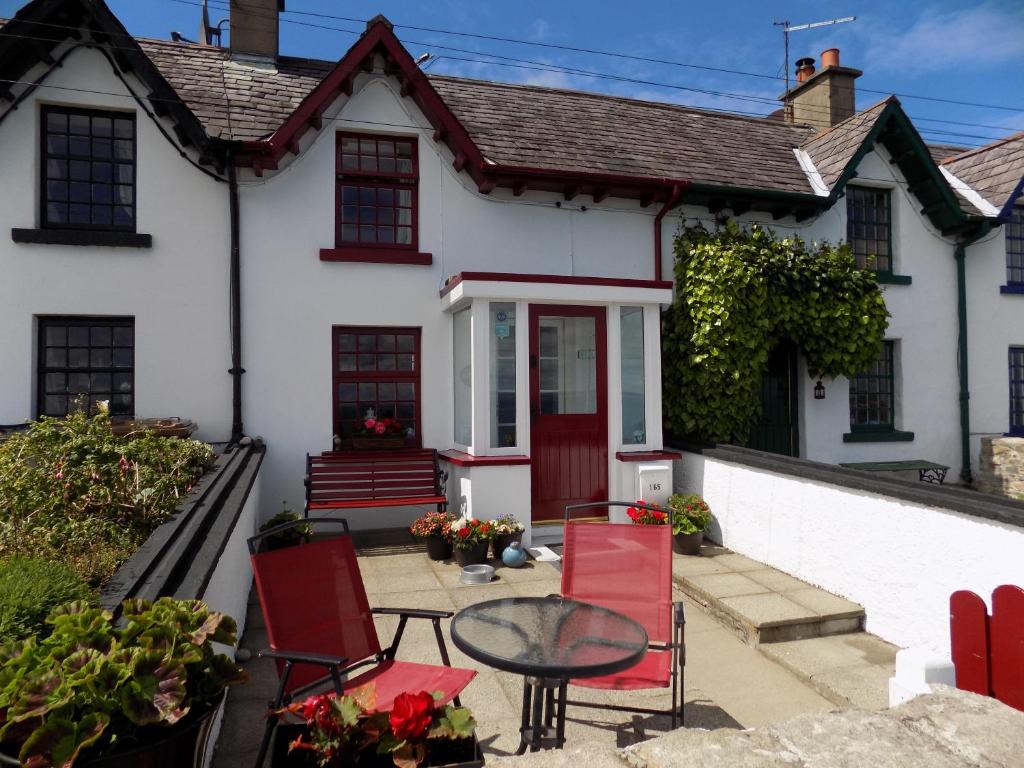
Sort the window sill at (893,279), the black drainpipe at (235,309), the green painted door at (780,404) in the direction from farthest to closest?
the window sill at (893,279)
the green painted door at (780,404)
the black drainpipe at (235,309)

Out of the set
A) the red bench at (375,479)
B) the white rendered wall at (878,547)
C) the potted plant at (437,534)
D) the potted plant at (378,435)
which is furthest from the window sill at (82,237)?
the white rendered wall at (878,547)

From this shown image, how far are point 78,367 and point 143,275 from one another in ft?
4.53

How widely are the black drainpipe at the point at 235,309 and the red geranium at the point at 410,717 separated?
21.3 feet

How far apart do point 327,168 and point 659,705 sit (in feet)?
24.8

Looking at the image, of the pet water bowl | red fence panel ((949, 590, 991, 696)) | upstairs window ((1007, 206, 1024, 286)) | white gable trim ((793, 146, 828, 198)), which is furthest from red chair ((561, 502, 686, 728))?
upstairs window ((1007, 206, 1024, 286))

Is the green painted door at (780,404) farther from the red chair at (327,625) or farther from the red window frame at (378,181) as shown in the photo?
the red chair at (327,625)

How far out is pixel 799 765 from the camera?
5.60ft

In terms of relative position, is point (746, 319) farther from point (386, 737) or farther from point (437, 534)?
point (386, 737)

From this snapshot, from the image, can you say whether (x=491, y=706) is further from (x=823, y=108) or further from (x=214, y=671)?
(x=823, y=108)

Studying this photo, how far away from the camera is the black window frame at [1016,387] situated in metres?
11.7

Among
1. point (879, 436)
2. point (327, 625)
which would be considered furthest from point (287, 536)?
point (879, 436)

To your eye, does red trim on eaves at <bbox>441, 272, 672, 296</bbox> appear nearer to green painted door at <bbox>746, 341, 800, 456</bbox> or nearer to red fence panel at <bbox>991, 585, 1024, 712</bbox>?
green painted door at <bbox>746, 341, 800, 456</bbox>

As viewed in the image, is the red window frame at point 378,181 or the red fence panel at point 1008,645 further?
the red window frame at point 378,181

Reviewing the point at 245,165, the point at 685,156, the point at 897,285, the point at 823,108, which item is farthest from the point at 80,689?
the point at 823,108
